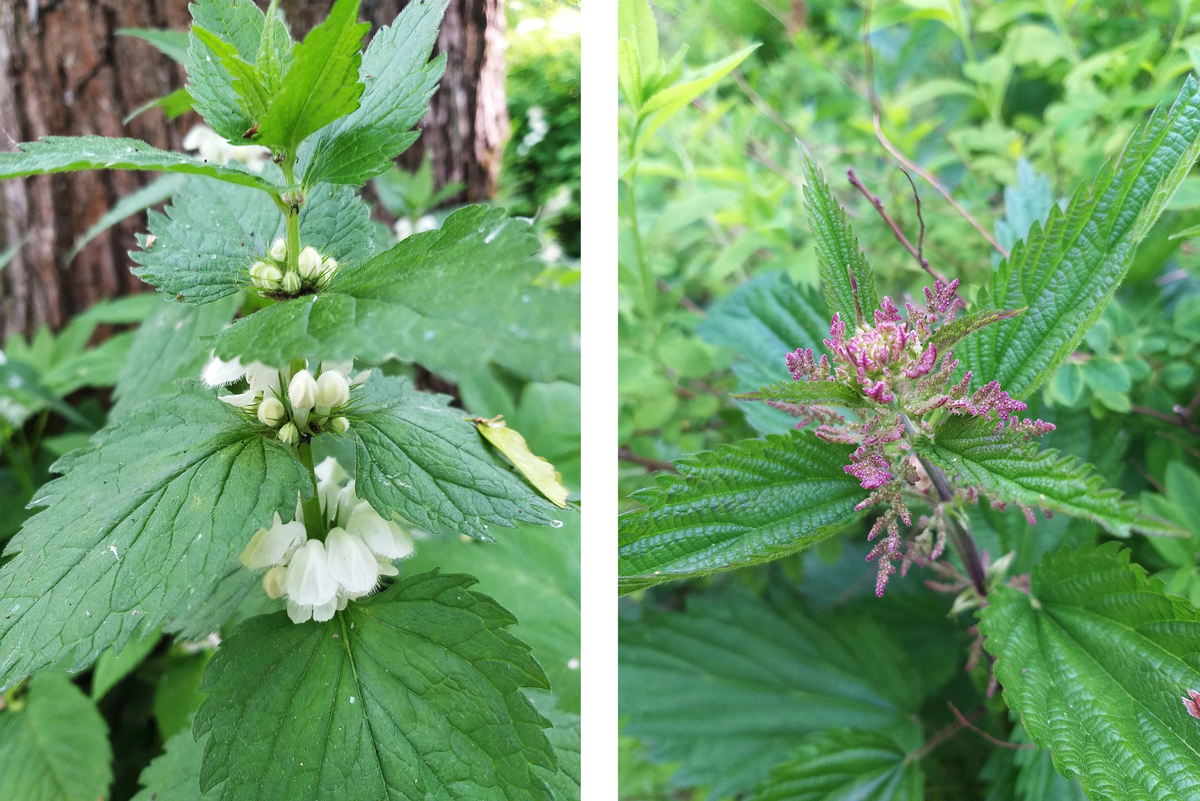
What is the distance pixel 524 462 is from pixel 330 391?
0.11 m

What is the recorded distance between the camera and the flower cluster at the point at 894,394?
416mm

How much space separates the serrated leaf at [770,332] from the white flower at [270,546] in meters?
0.35

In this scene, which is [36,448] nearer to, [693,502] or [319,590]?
[319,590]

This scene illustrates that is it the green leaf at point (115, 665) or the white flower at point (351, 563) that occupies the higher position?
the white flower at point (351, 563)

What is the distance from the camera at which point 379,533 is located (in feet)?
1.45

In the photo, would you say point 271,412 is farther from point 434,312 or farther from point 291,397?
point 434,312

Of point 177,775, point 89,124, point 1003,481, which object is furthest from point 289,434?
point 89,124

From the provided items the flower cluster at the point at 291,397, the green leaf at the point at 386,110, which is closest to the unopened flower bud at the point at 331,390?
the flower cluster at the point at 291,397

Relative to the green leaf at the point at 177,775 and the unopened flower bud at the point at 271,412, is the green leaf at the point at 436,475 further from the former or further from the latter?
the green leaf at the point at 177,775

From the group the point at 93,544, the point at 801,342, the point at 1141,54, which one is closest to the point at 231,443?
the point at 93,544

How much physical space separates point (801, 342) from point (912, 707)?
1.18 ft

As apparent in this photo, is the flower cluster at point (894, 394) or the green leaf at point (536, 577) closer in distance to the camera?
the flower cluster at point (894, 394)

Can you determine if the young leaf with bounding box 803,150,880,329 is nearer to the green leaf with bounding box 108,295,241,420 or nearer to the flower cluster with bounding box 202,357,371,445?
the flower cluster with bounding box 202,357,371,445

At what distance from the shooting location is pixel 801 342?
656 millimetres
